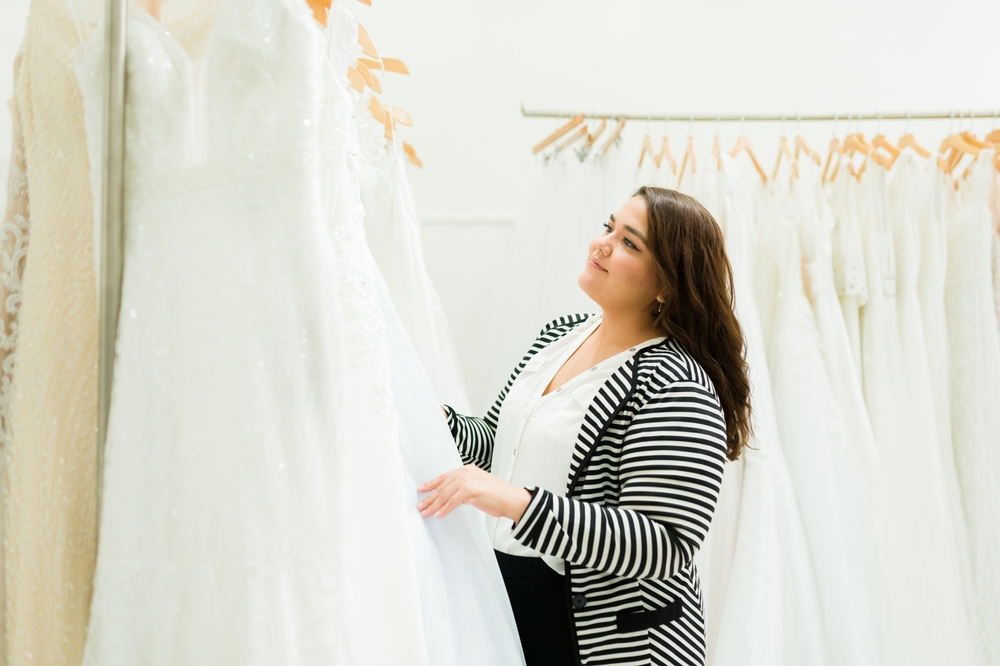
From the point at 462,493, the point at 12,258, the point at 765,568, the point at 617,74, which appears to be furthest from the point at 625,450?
the point at 617,74

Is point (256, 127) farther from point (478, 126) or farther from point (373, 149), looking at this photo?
point (478, 126)

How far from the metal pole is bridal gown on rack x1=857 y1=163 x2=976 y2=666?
152cm

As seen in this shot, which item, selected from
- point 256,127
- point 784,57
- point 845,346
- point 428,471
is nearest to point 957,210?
point 845,346

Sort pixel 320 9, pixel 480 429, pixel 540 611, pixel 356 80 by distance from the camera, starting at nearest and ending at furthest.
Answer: pixel 320 9
pixel 540 611
pixel 356 80
pixel 480 429

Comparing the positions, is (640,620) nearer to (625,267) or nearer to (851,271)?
(625,267)

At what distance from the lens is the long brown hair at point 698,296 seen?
119cm

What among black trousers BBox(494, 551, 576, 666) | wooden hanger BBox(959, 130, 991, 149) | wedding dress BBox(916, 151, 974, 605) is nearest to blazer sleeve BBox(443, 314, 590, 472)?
black trousers BBox(494, 551, 576, 666)

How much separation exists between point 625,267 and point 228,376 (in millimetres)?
817

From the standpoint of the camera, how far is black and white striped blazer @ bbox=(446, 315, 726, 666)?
3.25 ft

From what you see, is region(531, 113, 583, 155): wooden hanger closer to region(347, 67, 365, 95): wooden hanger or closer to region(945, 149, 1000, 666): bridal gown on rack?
region(347, 67, 365, 95): wooden hanger

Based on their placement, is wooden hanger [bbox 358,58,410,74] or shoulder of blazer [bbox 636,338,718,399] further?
wooden hanger [bbox 358,58,410,74]

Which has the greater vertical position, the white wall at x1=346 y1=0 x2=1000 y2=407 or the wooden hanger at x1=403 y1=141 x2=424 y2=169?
the white wall at x1=346 y1=0 x2=1000 y2=407

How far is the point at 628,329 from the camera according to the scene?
1261 mm

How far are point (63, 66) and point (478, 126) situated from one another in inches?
64.4
